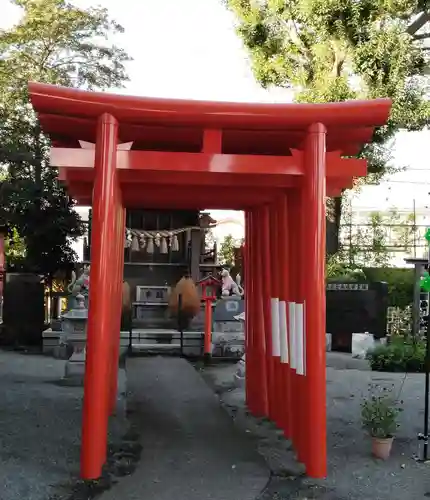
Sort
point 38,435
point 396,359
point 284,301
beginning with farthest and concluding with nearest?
point 396,359, point 38,435, point 284,301

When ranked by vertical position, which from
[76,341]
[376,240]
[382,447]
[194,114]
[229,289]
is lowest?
[382,447]

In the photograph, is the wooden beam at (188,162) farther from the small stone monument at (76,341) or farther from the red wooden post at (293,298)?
the small stone monument at (76,341)

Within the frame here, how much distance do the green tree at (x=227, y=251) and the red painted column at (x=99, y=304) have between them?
670 inches

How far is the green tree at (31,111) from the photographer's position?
16969mm

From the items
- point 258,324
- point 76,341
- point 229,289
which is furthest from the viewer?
point 229,289

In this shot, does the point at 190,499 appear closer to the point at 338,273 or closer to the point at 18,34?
the point at 338,273

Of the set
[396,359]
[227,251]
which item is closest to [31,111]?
[227,251]

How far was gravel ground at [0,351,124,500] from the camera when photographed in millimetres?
4926

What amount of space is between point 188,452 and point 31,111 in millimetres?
15440

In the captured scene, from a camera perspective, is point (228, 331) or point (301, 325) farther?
point (228, 331)

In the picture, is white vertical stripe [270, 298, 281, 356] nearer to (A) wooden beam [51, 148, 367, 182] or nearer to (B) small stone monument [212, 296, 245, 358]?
(A) wooden beam [51, 148, 367, 182]

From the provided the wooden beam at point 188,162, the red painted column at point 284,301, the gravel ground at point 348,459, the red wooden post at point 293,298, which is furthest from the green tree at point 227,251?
the wooden beam at point 188,162

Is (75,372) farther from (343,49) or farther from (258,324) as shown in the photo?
(343,49)

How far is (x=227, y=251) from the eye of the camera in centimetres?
2266
